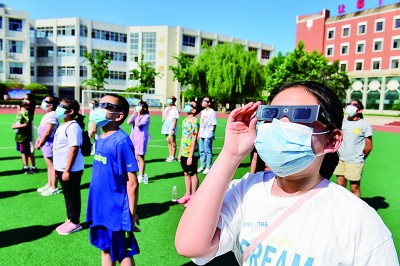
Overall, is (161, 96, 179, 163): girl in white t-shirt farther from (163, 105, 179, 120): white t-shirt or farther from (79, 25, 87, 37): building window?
(79, 25, 87, 37): building window

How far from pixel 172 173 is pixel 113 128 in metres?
4.94

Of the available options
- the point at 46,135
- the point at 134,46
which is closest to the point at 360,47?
the point at 134,46

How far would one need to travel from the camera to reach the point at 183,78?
1745 inches

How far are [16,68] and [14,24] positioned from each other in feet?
23.4

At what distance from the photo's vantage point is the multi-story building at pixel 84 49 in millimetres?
54969

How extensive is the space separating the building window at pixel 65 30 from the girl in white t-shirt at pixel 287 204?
60.8 metres

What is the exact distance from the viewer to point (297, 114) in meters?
1.36

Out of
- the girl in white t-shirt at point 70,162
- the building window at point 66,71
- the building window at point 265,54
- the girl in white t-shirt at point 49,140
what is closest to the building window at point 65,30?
the building window at point 66,71

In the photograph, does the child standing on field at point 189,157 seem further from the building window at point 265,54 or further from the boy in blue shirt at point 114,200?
the building window at point 265,54

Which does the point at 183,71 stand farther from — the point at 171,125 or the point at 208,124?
the point at 208,124

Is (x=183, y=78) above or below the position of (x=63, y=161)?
above

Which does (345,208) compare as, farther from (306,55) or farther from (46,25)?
(46,25)

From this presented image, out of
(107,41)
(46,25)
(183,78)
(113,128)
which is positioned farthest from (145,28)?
(113,128)

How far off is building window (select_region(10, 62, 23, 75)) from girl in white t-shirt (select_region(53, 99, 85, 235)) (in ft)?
183
